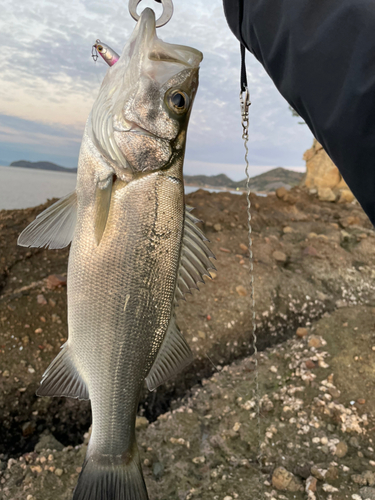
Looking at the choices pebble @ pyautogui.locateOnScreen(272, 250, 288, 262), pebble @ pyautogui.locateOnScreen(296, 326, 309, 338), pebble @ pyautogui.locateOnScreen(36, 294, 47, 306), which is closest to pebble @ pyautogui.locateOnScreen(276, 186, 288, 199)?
pebble @ pyautogui.locateOnScreen(272, 250, 288, 262)

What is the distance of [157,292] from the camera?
1.53m

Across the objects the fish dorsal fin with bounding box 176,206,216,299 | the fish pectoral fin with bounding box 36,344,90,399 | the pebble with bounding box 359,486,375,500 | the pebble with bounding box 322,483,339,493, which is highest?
the fish dorsal fin with bounding box 176,206,216,299

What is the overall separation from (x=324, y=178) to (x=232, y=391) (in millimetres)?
6736

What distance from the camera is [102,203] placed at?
4.71ft

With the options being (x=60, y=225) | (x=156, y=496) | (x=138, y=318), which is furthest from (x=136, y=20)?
(x=156, y=496)

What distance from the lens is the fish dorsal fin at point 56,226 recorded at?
5.16 feet

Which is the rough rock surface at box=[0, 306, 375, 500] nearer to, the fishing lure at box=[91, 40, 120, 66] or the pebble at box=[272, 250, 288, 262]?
the pebble at box=[272, 250, 288, 262]

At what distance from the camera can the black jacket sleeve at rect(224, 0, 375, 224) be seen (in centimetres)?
97

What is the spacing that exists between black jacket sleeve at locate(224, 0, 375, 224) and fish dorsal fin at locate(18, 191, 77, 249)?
0.96m

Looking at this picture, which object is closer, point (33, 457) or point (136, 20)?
point (136, 20)

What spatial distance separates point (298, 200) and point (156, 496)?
6698mm

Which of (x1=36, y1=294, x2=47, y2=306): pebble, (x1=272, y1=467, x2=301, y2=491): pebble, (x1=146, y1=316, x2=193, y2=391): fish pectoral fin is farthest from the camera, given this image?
(x1=36, y1=294, x2=47, y2=306): pebble

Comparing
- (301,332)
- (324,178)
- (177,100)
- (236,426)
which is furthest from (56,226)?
(324,178)

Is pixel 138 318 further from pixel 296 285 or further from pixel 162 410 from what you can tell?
pixel 296 285
